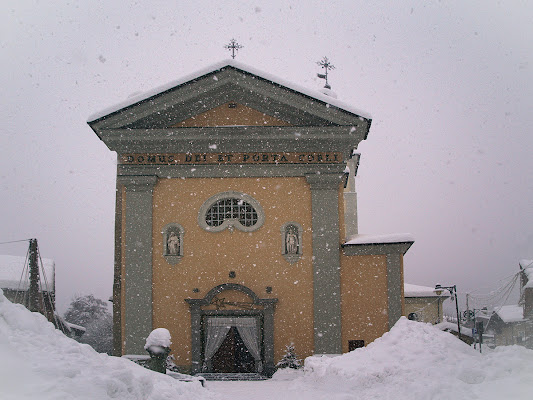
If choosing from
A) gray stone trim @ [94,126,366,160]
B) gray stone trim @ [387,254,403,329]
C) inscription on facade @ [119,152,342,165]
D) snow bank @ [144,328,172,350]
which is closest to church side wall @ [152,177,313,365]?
inscription on facade @ [119,152,342,165]

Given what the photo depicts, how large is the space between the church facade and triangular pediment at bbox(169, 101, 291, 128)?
5 cm

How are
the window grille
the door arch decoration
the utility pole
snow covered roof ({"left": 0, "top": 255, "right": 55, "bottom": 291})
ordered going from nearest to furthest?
the door arch decoration, the window grille, the utility pole, snow covered roof ({"left": 0, "top": 255, "right": 55, "bottom": 291})

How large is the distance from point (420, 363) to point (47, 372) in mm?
6135

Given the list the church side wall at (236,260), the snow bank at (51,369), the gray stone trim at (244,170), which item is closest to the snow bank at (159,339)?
the church side wall at (236,260)

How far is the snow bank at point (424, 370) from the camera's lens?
8.02m

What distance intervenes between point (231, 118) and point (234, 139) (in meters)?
0.72

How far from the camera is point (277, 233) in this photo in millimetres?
18625

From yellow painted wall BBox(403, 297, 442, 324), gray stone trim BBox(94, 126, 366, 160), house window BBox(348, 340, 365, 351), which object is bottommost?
yellow painted wall BBox(403, 297, 442, 324)

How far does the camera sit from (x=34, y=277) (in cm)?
2056

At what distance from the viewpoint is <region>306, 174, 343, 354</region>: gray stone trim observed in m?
18.0

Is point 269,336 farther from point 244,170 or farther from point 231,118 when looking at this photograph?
point 231,118

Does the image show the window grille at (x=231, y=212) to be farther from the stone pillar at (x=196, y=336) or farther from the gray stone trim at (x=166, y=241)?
the stone pillar at (x=196, y=336)

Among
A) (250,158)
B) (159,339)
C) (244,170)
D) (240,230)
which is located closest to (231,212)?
(240,230)

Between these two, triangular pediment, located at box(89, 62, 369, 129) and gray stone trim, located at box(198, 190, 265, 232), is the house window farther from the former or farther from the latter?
triangular pediment, located at box(89, 62, 369, 129)
